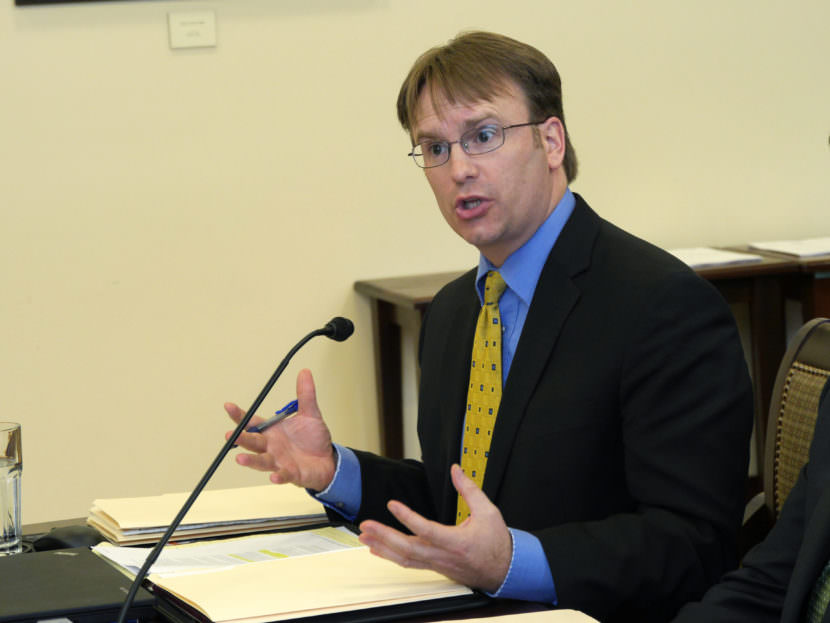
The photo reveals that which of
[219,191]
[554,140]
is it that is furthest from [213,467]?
[219,191]

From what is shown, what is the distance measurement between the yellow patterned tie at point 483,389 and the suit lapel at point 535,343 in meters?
0.07

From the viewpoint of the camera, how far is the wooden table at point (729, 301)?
3.50 m

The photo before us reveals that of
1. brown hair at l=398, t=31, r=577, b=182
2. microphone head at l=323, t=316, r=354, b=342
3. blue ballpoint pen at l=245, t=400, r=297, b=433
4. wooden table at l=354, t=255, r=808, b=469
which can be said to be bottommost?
wooden table at l=354, t=255, r=808, b=469

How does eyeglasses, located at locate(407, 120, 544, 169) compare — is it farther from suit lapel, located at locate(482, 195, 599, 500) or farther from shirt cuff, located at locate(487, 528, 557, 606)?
shirt cuff, located at locate(487, 528, 557, 606)

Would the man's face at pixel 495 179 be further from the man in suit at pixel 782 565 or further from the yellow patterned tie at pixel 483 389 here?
the man in suit at pixel 782 565

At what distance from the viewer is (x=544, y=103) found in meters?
1.89

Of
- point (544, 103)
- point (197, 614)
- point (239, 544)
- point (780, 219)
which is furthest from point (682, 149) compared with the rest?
point (197, 614)

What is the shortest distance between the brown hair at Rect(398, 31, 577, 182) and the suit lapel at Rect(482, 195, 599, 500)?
26 centimetres

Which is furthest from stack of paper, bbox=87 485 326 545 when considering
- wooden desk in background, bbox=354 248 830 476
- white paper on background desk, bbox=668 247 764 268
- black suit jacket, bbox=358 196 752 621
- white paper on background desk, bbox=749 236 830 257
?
white paper on background desk, bbox=749 236 830 257

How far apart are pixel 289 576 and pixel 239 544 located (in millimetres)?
231

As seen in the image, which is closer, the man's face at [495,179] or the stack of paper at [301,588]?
the stack of paper at [301,588]

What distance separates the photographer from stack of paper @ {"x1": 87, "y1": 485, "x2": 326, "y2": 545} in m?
1.66

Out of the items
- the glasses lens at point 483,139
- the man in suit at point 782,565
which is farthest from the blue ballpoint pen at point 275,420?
the man in suit at point 782,565

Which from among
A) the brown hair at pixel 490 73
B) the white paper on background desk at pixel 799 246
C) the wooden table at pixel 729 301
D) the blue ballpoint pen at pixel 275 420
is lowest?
the wooden table at pixel 729 301
